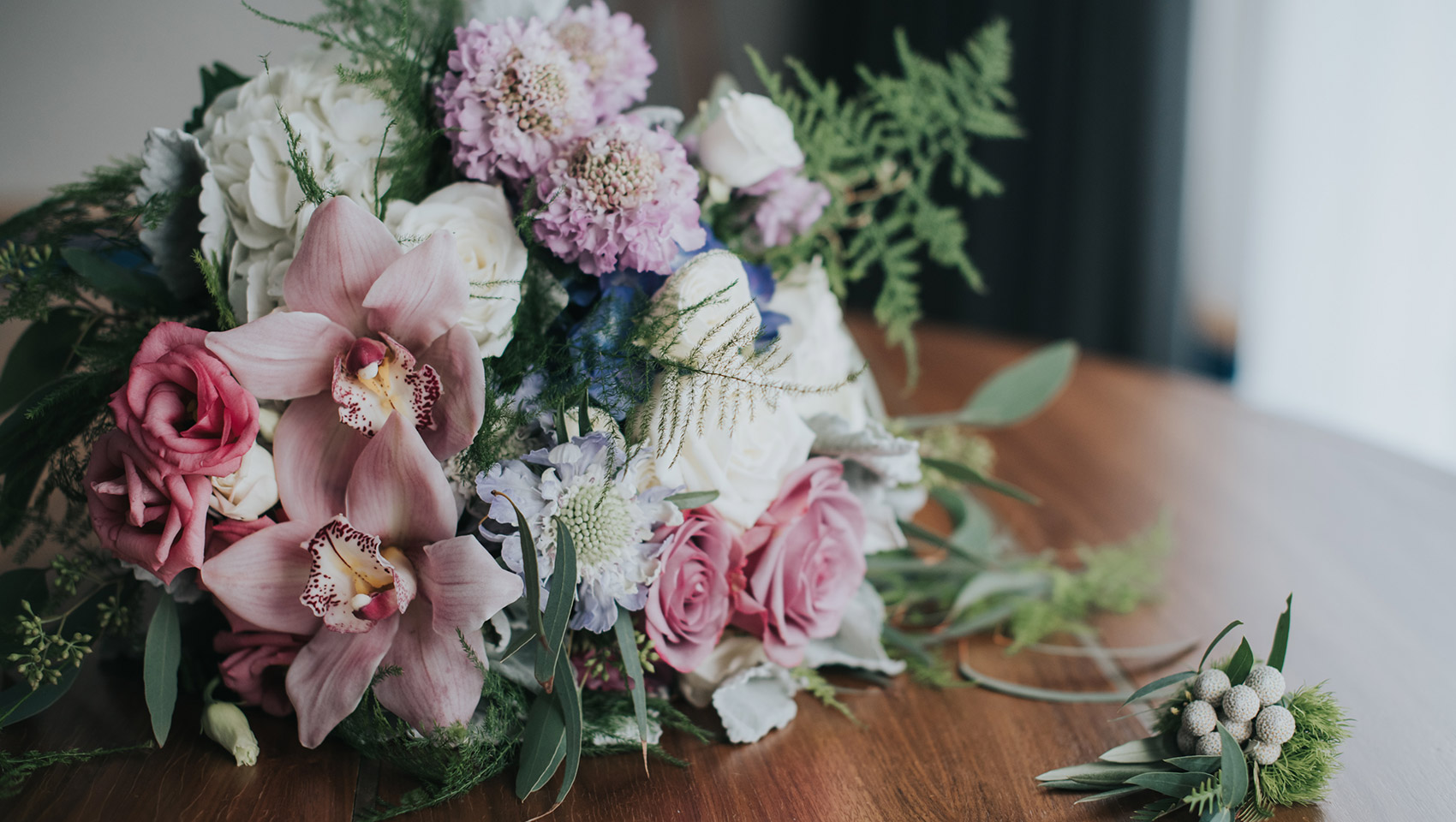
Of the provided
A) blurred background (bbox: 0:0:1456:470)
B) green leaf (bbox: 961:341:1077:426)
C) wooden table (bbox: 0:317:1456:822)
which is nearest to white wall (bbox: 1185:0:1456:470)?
blurred background (bbox: 0:0:1456:470)

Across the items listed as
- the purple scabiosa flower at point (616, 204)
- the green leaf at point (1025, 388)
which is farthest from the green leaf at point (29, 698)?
the green leaf at point (1025, 388)

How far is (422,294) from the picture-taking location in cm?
55

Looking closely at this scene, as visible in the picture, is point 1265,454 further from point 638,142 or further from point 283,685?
point 283,685

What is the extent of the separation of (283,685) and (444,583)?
0.18m

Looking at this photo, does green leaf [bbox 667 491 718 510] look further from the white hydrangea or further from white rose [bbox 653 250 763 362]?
the white hydrangea

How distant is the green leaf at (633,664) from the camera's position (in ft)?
1.88

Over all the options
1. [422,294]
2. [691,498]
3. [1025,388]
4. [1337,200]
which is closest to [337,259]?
[422,294]

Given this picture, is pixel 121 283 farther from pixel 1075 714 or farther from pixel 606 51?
pixel 1075 714

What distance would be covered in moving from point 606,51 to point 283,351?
35cm

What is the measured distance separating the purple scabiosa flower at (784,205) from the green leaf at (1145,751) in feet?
1.54

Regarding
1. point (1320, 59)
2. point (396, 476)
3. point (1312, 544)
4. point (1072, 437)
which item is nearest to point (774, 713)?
point (396, 476)

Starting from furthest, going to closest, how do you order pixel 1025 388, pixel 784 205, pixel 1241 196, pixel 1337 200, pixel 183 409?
1. pixel 1241 196
2. pixel 1337 200
3. pixel 1025 388
4. pixel 784 205
5. pixel 183 409

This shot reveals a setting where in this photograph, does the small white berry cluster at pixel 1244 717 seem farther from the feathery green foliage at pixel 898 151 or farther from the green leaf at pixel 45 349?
the green leaf at pixel 45 349

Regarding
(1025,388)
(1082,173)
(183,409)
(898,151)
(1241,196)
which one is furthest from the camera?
(1082,173)
